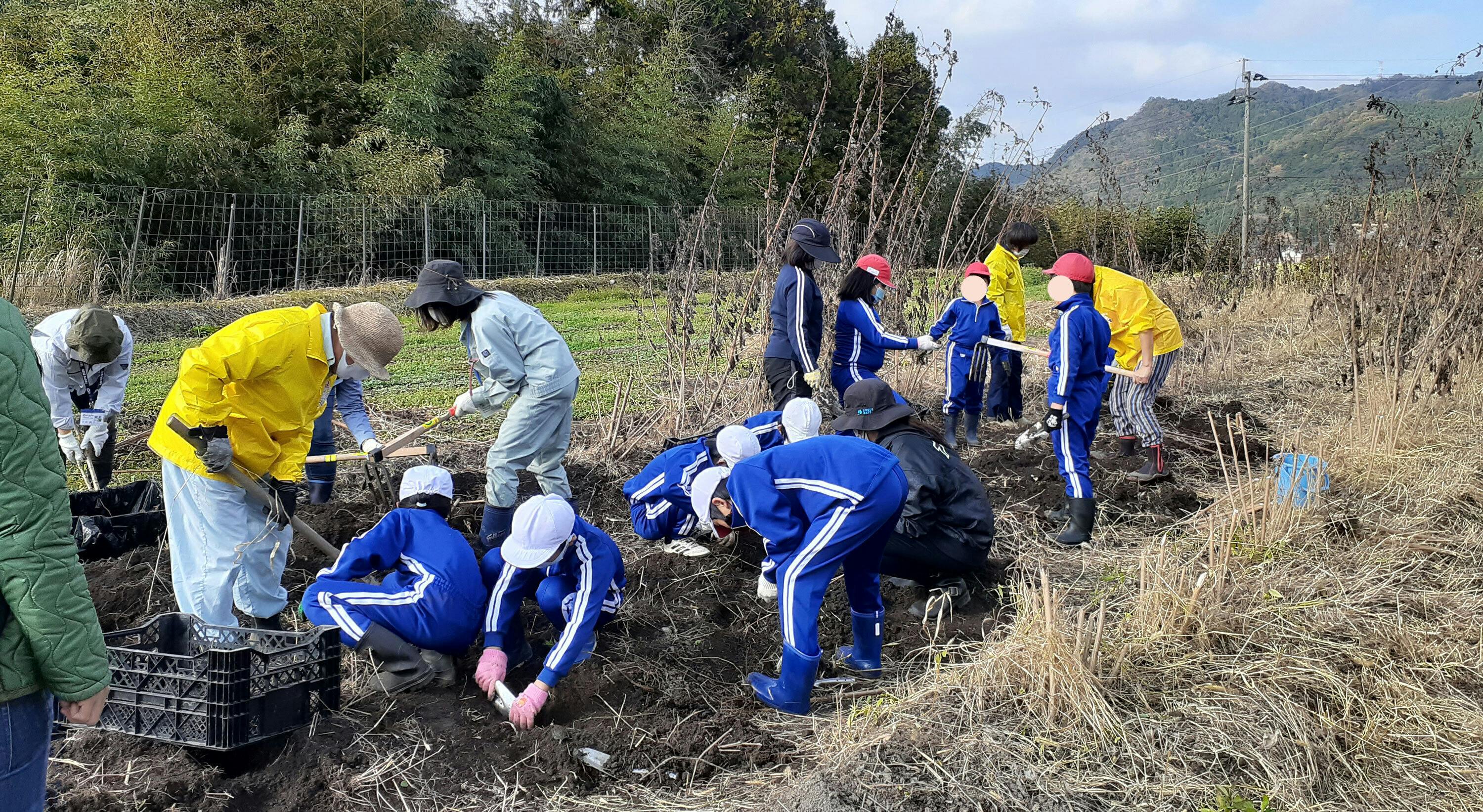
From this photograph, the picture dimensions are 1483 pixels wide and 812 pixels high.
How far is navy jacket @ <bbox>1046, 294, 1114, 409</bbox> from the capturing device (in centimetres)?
511

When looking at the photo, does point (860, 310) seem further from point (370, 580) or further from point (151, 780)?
point (151, 780)

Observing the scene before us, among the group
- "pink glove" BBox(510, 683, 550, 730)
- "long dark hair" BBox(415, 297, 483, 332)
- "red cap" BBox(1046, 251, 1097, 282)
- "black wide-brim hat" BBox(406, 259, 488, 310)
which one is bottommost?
"pink glove" BBox(510, 683, 550, 730)

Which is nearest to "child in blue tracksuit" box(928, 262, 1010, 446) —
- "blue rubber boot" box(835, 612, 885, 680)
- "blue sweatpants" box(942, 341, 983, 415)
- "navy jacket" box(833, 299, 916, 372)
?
"blue sweatpants" box(942, 341, 983, 415)

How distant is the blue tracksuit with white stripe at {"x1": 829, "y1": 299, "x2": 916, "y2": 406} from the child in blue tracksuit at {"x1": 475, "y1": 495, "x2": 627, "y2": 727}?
2829mm

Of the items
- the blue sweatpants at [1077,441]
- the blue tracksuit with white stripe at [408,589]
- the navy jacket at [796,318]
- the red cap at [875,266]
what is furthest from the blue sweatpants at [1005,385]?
the blue tracksuit with white stripe at [408,589]

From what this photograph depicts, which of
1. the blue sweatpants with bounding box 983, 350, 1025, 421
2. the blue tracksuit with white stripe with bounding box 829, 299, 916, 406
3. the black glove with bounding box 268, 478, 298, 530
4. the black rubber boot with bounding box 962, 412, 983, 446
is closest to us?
the black glove with bounding box 268, 478, 298, 530

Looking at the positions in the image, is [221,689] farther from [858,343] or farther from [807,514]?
[858,343]

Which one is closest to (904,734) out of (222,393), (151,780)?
(151,780)

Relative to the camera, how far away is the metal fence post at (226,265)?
14398mm

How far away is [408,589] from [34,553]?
186 cm

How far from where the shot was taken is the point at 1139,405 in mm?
6344

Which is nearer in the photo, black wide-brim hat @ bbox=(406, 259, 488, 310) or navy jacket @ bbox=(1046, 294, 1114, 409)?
black wide-brim hat @ bbox=(406, 259, 488, 310)

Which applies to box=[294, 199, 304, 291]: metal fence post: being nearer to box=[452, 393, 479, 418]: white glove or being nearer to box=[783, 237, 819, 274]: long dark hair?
box=[783, 237, 819, 274]: long dark hair

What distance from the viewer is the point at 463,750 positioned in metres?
3.16
